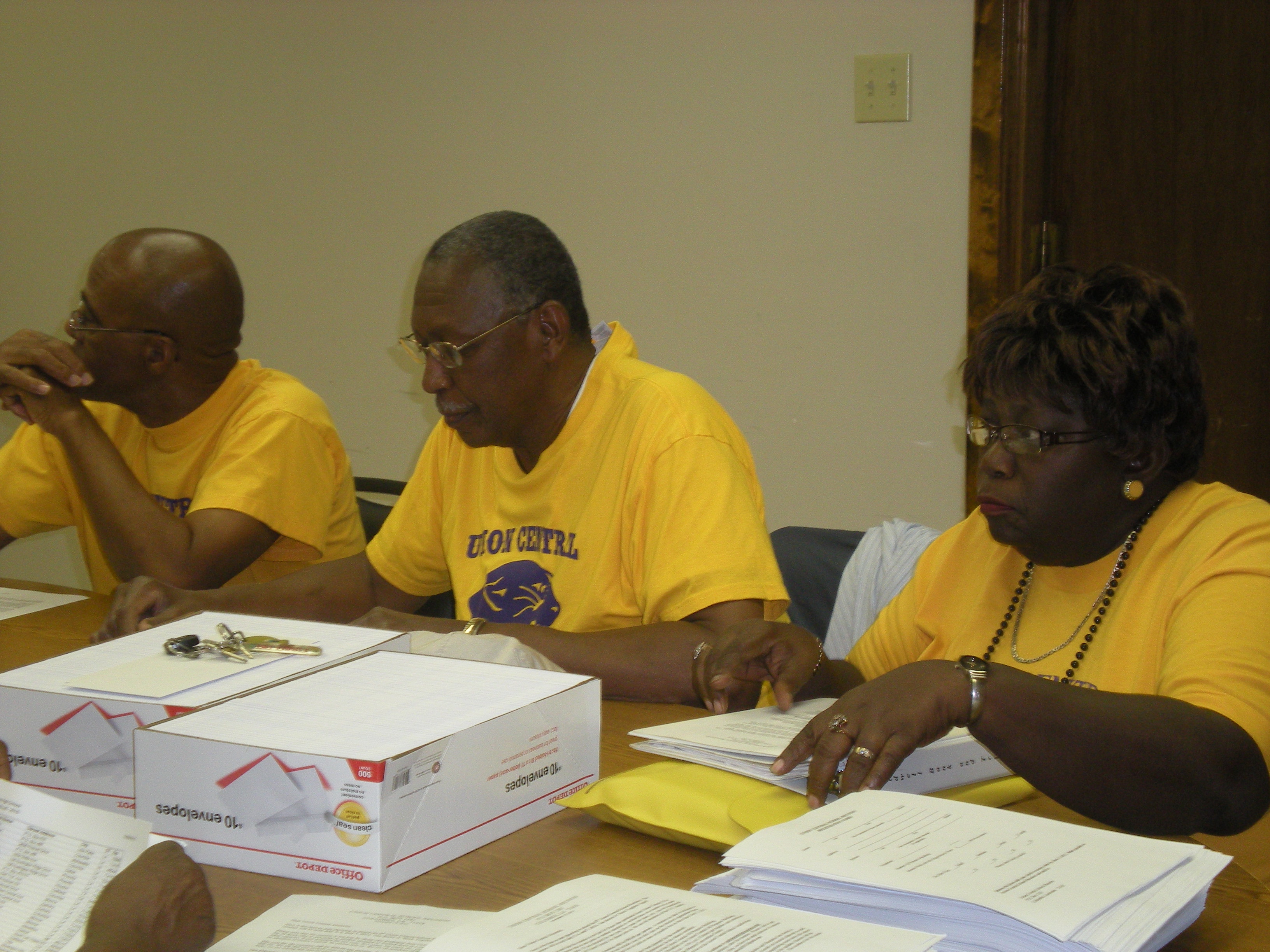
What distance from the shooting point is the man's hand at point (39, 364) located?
2.13m

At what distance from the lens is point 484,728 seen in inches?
37.1

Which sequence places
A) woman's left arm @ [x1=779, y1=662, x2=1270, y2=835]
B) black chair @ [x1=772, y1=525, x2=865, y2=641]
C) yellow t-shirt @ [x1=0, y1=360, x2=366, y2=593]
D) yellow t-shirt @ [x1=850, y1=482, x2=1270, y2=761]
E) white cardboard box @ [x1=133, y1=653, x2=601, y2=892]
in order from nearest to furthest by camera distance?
white cardboard box @ [x1=133, y1=653, x2=601, y2=892] < woman's left arm @ [x1=779, y1=662, x2=1270, y2=835] < yellow t-shirt @ [x1=850, y1=482, x2=1270, y2=761] < black chair @ [x1=772, y1=525, x2=865, y2=641] < yellow t-shirt @ [x1=0, y1=360, x2=366, y2=593]

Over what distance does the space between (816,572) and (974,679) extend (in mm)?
839

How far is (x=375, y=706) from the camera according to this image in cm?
99

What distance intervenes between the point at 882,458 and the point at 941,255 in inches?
18.9

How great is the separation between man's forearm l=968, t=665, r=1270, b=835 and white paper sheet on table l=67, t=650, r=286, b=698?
689 millimetres

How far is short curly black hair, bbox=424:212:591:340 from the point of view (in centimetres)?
174

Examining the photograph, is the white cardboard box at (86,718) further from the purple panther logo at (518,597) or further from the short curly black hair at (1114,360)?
the short curly black hair at (1114,360)

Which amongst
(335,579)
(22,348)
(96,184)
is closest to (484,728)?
(335,579)

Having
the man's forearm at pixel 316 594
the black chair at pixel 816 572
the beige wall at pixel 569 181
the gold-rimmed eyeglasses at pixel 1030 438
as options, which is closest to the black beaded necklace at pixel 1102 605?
the gold-rimmed eyeglasses at pixel 1030 438

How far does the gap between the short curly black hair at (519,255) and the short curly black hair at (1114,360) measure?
677 mm

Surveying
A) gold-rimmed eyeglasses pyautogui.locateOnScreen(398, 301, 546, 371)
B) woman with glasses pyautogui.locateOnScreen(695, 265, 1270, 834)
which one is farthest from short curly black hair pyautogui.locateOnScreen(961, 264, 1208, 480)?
gold-rimmed eyeglasses pyautogui.locateOnScreen(398, 301, 546, 371)

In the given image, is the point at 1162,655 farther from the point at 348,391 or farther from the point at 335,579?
the point at 348,391

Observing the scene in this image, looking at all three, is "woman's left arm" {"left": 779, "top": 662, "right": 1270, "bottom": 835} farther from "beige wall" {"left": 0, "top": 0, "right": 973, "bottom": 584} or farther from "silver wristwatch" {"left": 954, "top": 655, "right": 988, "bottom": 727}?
"beige wall" {"left": 0, "top": 0, "right": 973, "bottom": 584}
